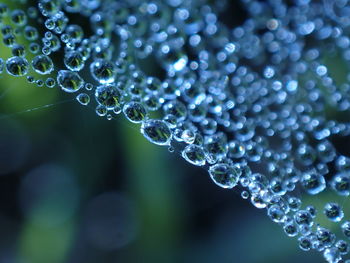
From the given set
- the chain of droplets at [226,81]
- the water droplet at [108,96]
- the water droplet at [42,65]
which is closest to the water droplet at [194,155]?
the chain of droplets at [226,81]

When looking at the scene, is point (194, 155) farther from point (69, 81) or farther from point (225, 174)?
point (69, 81)

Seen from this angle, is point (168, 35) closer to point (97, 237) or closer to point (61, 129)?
point (61, 129)

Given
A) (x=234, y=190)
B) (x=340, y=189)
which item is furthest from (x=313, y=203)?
(x=234, y=190)

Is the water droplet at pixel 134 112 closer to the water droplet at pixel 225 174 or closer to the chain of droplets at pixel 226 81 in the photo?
the chain of droplets at pixel 226 81

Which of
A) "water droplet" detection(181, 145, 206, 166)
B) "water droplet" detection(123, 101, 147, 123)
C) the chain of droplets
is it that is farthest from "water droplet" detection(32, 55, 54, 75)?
"water droplet" detection(181, 145, 206, 166)

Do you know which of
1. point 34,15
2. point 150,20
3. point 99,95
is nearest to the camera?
point 99,95

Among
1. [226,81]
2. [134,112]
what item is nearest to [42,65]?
[134,112]

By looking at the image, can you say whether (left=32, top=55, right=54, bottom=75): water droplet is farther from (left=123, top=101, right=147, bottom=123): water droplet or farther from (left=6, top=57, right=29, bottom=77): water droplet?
(left=123, top=101, right=147, bottom=123): water droplet

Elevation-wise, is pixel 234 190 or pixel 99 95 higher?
pixel 99 95
